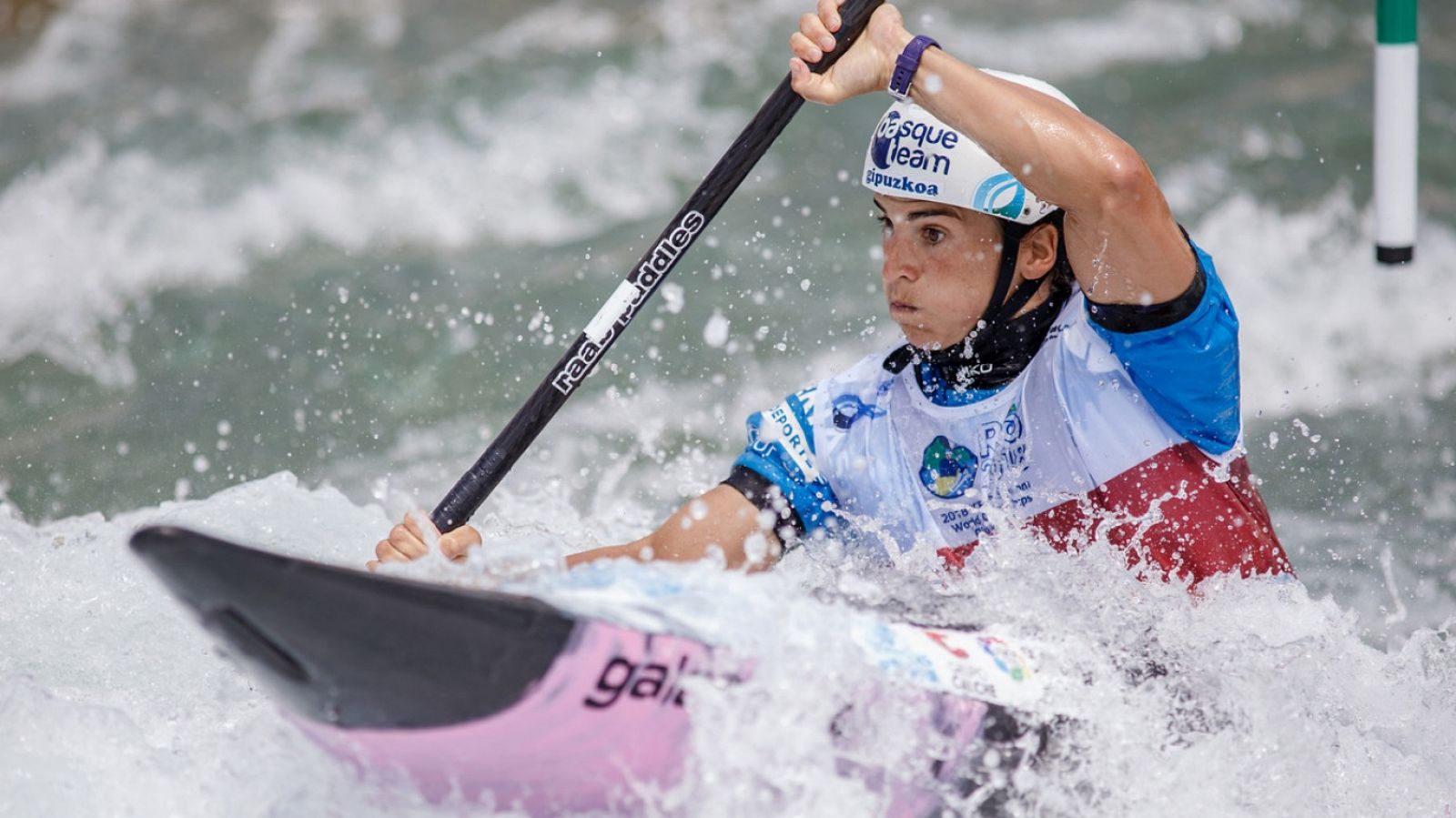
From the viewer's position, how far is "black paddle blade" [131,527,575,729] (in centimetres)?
192

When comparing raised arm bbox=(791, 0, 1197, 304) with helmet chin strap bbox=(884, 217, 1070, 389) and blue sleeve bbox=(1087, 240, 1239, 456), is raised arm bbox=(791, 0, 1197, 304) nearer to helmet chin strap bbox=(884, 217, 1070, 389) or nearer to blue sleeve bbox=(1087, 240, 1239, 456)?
blue sleeve bbox=(1087, 240, 1239, 456)

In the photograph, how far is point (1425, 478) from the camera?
5.18m

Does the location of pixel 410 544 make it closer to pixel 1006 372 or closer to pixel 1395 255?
pixel 1006 372

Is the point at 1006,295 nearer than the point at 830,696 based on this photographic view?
No

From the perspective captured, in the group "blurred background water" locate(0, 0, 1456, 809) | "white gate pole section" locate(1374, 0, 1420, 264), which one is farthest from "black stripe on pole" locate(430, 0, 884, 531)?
"white gate pole section" locate(1374, 0, 1420, 264)

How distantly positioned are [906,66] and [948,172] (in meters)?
0.25

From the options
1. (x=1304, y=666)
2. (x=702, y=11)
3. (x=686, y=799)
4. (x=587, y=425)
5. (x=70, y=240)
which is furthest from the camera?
(x=702, y=11)

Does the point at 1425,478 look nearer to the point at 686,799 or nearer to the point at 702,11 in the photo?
the point at 686,799

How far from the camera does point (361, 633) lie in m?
1.98

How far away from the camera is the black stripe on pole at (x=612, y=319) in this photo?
2.95m

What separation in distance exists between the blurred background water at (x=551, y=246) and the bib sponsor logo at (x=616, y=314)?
0.96m

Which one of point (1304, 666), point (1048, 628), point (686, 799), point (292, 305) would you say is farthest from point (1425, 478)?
point (292, 305)

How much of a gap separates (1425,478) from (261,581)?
14.2ft

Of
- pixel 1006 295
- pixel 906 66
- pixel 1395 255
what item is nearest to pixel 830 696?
pixel 1006 295
